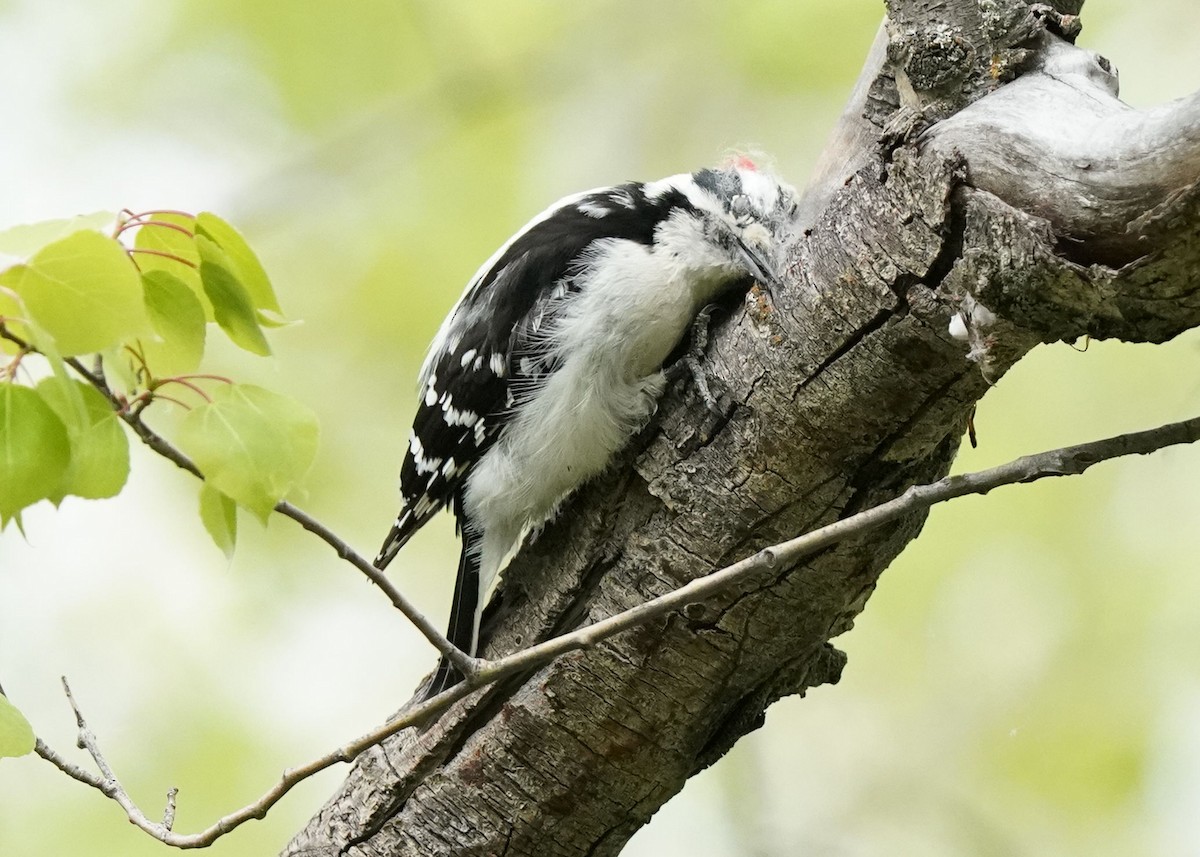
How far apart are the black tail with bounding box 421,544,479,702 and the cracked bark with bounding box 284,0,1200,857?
45 mm

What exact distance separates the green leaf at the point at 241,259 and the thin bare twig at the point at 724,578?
1.31 ft

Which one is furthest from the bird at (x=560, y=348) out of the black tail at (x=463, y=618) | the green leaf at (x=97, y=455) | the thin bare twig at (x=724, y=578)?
the green leaf at (x=97, y=455)

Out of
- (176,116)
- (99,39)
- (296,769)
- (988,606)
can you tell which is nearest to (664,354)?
(296,769)

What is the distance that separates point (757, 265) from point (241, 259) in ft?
2.82

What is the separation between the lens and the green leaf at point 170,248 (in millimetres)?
951

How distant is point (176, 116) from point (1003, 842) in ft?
9.25

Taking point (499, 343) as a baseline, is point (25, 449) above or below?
below

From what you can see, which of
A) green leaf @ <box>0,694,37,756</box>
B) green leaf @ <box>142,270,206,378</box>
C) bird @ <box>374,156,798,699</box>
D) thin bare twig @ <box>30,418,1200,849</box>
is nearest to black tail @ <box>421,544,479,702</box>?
bird @ <box>374,156,798,699</box>

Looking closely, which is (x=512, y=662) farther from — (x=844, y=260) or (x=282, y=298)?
(x=282, y=298)

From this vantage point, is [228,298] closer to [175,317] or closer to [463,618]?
[175,317]


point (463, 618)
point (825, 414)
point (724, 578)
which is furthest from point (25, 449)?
point (463, 618)

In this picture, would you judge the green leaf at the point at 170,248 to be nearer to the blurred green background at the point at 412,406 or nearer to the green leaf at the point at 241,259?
the green leaf at the point at 241,259

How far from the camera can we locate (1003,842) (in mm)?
2633

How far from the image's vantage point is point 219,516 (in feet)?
2.99
